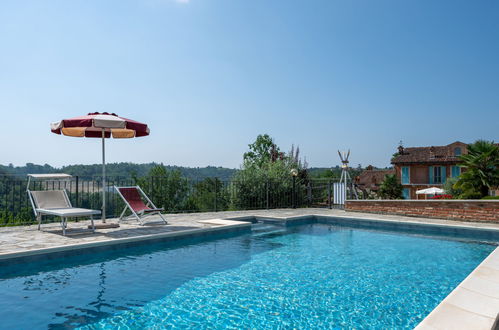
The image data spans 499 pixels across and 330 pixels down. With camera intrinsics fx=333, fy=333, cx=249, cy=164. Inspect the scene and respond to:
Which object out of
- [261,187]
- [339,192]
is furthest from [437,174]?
[261,187]

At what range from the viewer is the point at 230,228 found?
8.20m

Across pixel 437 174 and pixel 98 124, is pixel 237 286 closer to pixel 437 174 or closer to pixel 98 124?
pixel 98 124

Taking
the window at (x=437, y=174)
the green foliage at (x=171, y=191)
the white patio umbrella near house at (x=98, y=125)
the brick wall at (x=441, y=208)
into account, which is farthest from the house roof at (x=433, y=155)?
the white patio umbrella near house at (x=98, y=125)

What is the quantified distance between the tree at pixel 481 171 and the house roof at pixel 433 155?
19.1 m

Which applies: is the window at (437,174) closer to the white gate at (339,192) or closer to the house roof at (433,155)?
the house roof at (433,155)

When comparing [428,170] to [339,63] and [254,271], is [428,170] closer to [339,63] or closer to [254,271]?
[339,63]

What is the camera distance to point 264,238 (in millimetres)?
7977

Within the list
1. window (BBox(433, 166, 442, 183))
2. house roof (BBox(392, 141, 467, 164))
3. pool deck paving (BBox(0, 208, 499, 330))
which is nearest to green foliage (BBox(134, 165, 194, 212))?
pool deck paving (BBox(0, 208, 499, 330))

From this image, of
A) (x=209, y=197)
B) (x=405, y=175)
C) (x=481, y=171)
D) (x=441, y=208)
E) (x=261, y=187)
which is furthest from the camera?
(x=405, y=175)

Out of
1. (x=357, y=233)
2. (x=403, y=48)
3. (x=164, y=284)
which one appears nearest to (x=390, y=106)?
(x=403, y=48)

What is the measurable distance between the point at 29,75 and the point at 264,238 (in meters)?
7.97

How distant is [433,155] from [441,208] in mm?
25611

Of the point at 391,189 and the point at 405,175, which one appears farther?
the point at 405,175

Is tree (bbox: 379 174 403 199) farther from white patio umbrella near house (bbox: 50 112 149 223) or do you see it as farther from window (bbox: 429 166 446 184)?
white patio umbrella near house (bbox: 50 112 149 223)
